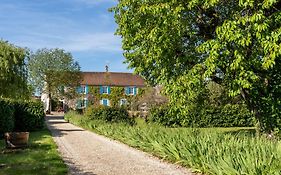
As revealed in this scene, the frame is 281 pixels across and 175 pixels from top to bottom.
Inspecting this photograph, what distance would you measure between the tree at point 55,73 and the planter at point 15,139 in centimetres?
3787

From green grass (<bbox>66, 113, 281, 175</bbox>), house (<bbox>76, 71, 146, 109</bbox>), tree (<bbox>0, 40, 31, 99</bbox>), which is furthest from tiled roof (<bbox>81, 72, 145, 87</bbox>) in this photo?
green grass (<bbox>66, 113, 281, 175</bbox>)

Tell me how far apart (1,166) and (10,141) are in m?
4.35

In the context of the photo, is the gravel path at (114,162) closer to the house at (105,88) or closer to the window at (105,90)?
the house at (105,88)

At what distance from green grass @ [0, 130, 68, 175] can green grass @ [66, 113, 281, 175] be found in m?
3.12

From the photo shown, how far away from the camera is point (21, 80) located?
105 feet

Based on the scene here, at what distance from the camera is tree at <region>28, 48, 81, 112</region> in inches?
2057

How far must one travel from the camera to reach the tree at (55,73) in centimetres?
5225

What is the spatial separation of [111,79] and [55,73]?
14970mm

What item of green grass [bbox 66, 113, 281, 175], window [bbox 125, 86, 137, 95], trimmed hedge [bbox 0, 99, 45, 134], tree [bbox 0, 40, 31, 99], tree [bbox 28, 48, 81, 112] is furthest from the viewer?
window [bbox 125, 86, 137, 95]

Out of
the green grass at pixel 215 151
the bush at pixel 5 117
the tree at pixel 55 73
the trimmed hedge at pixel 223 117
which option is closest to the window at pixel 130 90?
the tree at pixel 55 73

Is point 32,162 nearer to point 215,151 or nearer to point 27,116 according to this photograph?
point 215,151

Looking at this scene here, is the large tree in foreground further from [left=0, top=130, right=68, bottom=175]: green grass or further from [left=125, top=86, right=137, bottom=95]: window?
[left=125, top=86, right=137, bottom=95]: window

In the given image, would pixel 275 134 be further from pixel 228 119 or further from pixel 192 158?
pixel 228 119

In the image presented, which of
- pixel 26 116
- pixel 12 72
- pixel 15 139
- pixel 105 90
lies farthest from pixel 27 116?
pixel 105 90
